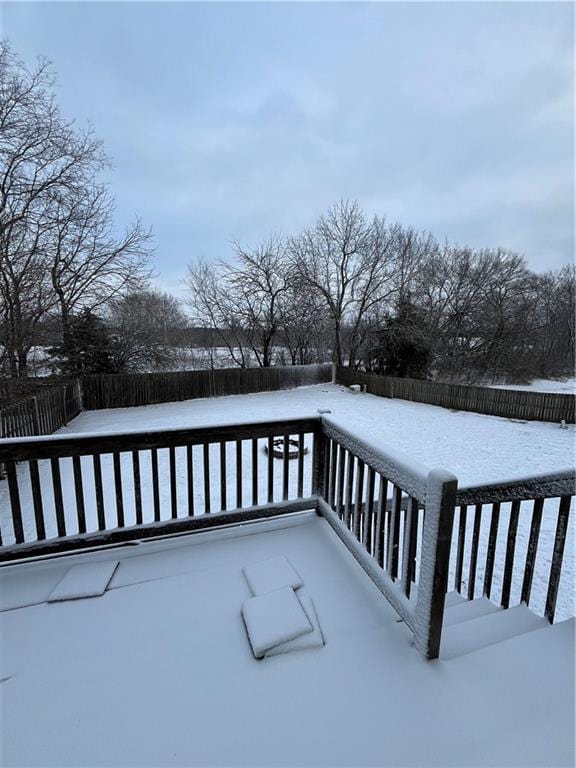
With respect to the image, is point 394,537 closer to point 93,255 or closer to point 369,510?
point 369,510

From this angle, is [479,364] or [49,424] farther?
[479,364]

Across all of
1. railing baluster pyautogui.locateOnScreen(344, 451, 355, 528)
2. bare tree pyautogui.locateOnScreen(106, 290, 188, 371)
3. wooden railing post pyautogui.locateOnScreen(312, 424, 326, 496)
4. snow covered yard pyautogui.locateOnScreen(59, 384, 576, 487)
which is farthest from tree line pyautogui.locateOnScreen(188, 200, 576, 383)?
railing baluster pyautogui.locateOnScreen(344, 451, 355, 528)

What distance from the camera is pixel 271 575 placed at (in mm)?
1863

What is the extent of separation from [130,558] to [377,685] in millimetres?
1587

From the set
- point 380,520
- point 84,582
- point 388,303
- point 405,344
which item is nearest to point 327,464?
point 380,520

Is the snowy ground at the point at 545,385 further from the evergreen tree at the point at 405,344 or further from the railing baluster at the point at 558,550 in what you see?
the railing baluster at the point at 558,550

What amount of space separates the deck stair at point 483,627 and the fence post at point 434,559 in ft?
0.45

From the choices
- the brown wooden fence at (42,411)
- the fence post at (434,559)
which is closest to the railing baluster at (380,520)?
the fence post at (434,559)

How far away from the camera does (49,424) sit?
816 cm

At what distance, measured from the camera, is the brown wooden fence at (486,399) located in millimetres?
9414

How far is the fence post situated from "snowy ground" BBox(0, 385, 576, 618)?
0.35 m

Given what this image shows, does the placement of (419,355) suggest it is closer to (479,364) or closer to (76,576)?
(479,364)

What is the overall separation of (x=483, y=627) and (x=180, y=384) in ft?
41.9

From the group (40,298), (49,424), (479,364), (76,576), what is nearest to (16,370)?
(40,298)
